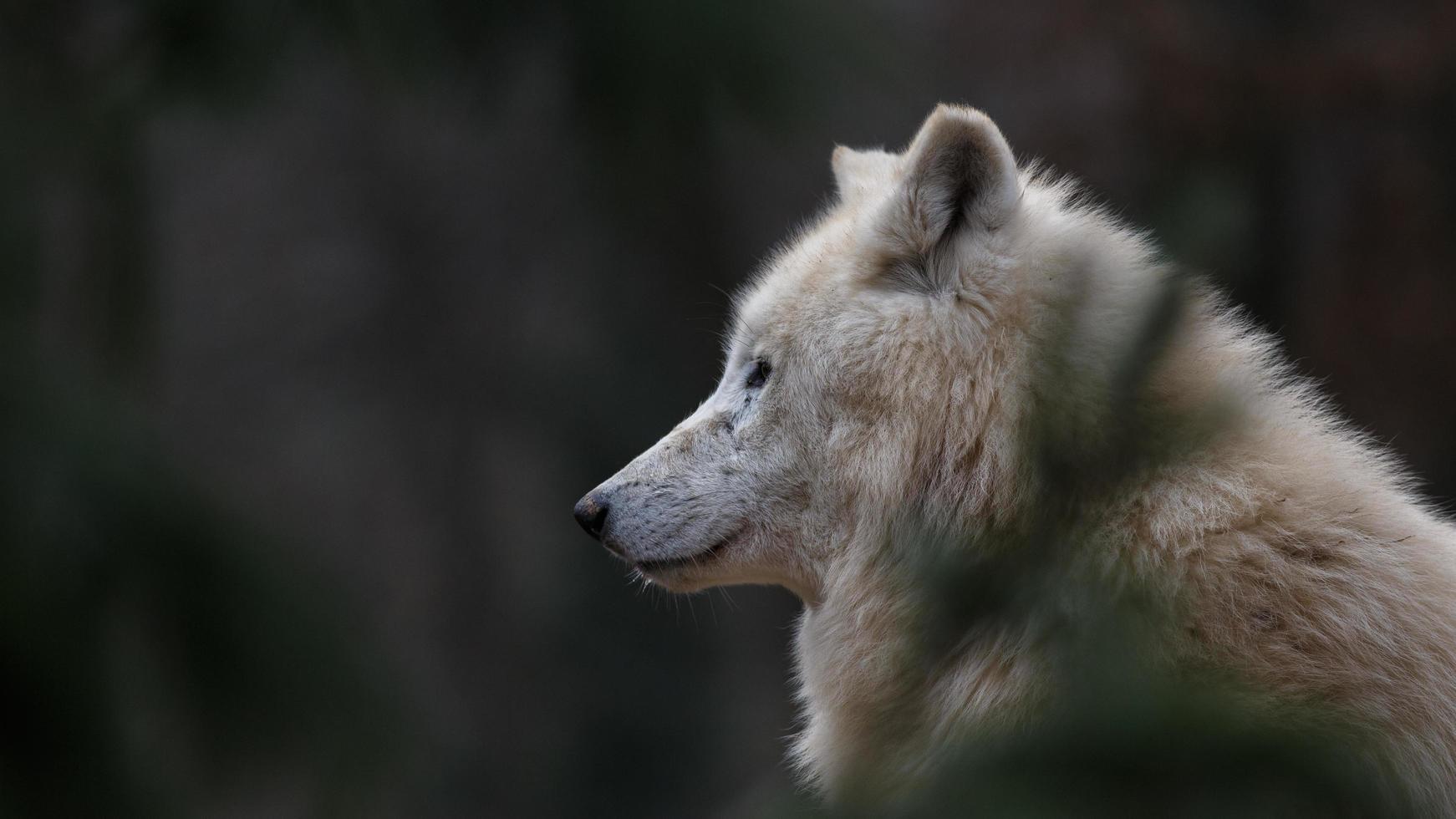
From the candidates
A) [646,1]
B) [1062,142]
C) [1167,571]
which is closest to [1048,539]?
[1167,571]

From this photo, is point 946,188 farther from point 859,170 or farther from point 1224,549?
point 1224,549

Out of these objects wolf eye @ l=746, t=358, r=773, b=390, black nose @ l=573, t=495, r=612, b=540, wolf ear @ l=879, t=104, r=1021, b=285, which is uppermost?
wolf ear @ l=879, t=104, r=1021, b=285

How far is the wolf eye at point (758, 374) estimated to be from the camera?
3076 millimetres

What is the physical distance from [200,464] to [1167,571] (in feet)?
5.29

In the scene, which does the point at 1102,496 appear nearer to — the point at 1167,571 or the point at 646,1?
the point at 1167,571

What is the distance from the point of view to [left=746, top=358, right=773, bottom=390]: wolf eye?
10.1 ft

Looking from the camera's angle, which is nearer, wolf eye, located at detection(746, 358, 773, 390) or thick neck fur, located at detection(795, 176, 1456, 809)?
thick neck fur, located at detection(795, 176, 1456, 809)

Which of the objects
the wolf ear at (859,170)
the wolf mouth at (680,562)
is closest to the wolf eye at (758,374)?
the wolf mouth at (680,562)

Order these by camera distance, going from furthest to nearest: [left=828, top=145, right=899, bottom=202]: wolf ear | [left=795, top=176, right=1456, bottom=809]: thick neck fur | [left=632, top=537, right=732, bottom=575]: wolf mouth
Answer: [left=828, top=145, right=899, bottom=202]: wolf ear < [left=632, top=537, right=732, bottom=575]: wolf mouth < [left=795, top=176, right=1456, bottom=809]: thick neck fur

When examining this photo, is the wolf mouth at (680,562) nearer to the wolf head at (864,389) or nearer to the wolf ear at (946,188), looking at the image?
the wolf head at (864,389)

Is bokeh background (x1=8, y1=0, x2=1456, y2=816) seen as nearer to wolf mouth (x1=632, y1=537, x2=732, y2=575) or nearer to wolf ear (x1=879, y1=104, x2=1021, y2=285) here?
wolf ear (x1=879, y1=104, x2=1021, y2=285)

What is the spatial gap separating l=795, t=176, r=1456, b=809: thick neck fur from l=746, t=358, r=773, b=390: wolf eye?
1.43 ft

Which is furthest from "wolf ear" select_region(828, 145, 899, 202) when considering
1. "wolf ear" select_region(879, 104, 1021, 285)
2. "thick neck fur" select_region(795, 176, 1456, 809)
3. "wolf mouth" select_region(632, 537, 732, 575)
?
"wolf mouth" select_region(632, 537, 732, 575)

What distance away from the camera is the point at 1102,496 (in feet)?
4.19
